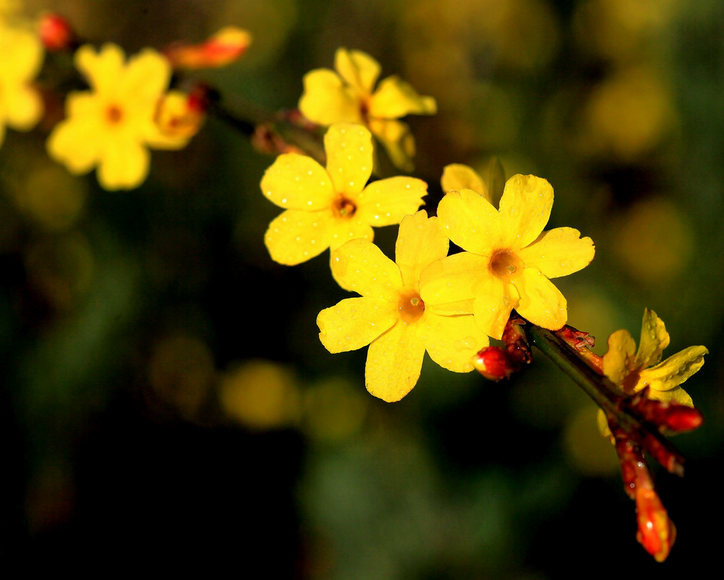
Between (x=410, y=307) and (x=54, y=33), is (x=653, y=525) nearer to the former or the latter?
(x=410, y=307)

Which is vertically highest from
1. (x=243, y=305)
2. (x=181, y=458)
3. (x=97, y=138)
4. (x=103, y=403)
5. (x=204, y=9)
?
(x=97, y=138)

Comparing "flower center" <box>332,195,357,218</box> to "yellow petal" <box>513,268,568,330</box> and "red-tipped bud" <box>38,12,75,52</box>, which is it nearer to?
"yellow petal" <box>513,268,568,330</box>

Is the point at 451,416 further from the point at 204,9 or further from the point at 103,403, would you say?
the point at 204,9

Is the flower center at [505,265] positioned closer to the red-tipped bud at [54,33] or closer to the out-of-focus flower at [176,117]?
the out-of-focus flower at [176,117]

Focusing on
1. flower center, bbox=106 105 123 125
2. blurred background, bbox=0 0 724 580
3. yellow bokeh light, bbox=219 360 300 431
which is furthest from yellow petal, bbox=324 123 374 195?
yellow bokeh light, bbox=219 360 300 431

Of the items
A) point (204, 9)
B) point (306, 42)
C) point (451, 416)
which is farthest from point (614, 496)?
point (204, 9)

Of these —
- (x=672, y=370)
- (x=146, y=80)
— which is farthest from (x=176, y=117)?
(x=672, y=370)

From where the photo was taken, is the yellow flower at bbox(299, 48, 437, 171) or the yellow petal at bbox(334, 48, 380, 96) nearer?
the yellow flower at bbox(299, 48, 437, 171)
